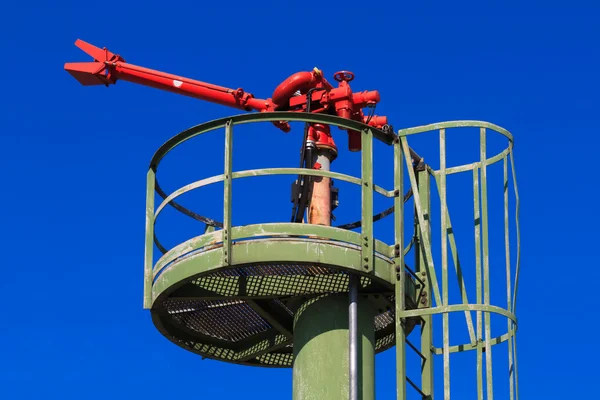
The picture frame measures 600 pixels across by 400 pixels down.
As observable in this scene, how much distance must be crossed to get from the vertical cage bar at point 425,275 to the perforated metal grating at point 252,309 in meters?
0.62

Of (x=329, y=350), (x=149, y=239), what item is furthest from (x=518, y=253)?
(x=149, y=239)

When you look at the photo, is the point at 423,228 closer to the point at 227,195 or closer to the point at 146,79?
the point at 227,195

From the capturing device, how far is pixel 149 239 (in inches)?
810

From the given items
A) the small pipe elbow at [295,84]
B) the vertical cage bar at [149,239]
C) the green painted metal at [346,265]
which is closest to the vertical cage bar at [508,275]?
the green painted metal at [346,265]

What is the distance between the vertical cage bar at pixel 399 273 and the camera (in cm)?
1936

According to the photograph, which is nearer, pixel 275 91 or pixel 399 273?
pixel 399 273

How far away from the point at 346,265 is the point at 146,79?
652 centimetres

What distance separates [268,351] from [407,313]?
2.89 m

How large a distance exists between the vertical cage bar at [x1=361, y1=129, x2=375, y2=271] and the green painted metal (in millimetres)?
14

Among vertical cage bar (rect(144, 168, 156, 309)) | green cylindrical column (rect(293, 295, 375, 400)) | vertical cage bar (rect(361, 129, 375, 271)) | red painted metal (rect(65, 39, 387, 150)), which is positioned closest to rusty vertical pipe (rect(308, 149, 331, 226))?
red painted metal (rect(65, 39, 387, 150))

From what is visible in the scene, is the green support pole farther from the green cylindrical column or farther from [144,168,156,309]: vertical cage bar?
[144,168,156,309]: vertical cage bar

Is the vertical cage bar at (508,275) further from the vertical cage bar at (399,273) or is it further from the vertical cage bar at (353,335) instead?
the vertical cage bar at (353,335)

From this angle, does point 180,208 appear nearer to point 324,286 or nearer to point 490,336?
point 324,286

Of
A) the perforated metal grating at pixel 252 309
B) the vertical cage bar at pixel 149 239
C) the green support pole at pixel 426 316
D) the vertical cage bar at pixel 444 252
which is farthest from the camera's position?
the green support pole at pixel 426 316
